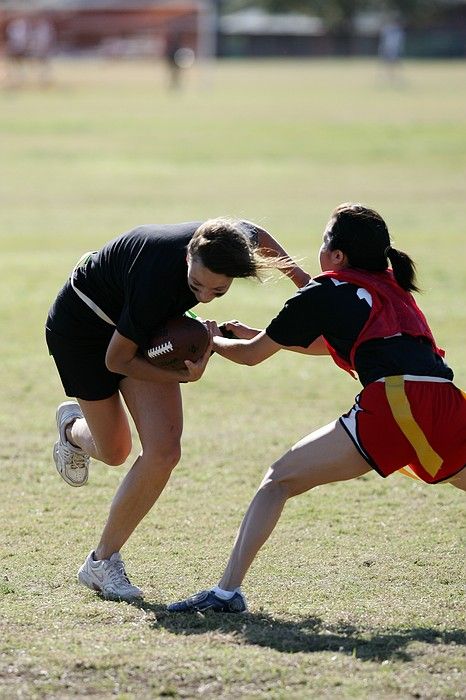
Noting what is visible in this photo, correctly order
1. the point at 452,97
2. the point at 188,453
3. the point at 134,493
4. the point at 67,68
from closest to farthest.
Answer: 1. the point at 134,493
2. the point at 188,453
3. the point at 452,97
4. the point at 67,68

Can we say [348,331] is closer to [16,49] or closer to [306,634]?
[306,634]

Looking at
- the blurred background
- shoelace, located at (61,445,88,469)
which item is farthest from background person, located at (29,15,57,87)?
shoelace, located at (61,445,88,469)

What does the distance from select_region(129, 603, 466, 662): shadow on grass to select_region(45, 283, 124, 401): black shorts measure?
110 centimetres

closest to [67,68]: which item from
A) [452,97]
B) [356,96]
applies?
[356,96]

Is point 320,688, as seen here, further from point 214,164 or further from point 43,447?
point 214,164

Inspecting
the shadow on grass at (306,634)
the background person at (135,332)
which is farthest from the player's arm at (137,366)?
the shadow on grass at (306,634)

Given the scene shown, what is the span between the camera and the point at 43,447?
8.17 metres

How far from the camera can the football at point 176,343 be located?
5246mm

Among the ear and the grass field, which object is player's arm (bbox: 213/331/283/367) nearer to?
the ear

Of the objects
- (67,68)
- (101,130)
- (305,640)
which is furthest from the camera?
(67,68)

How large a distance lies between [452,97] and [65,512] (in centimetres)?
4172

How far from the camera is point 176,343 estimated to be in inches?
206

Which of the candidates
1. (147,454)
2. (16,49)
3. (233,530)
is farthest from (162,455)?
(16,49)

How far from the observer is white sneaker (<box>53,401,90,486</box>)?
6332mm
